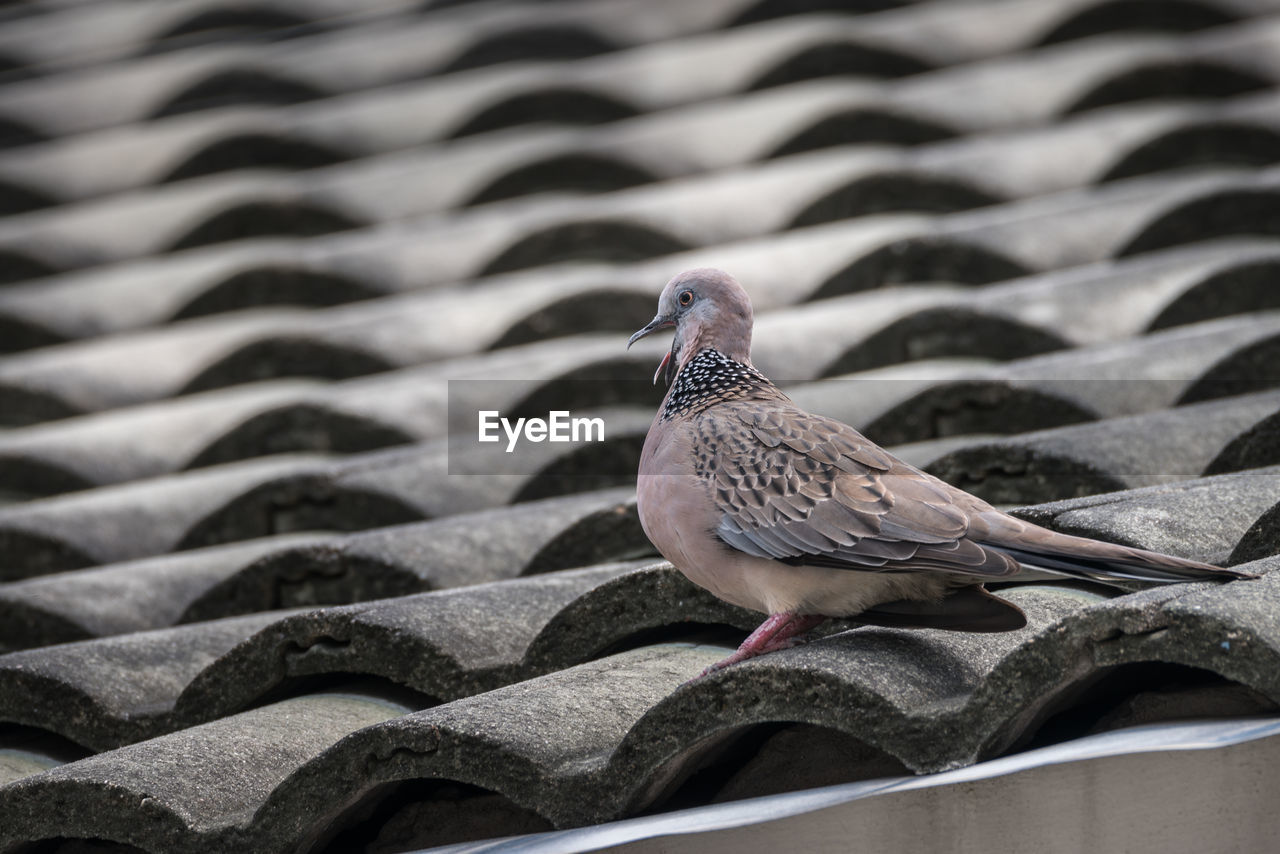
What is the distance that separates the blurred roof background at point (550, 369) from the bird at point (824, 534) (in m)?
0.07

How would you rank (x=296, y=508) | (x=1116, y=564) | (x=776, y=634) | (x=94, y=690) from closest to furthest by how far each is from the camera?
(x=1116, y=564), (x=776, y=634), (x=94, y=690), (x=296, y=508)

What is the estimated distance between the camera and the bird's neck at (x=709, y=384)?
83.4 inches

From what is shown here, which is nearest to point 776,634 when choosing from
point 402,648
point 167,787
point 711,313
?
point 711,313

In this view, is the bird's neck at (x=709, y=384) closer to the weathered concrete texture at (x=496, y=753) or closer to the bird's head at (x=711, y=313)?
the bird's head at (x=711, y=313)

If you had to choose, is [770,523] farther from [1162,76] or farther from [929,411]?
[1162,76]

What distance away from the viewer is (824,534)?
6.13ft

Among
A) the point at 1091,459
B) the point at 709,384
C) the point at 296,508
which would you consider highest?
the point at 709,384

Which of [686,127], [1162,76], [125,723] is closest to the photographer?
[125,723]

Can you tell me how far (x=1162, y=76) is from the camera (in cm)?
463

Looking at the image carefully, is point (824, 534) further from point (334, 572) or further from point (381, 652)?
point (334, 572)

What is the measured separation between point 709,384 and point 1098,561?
0.62 meters

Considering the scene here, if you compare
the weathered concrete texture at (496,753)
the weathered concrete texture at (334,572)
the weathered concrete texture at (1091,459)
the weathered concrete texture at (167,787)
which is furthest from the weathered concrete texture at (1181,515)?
the weathered concrete texture at (167,787)

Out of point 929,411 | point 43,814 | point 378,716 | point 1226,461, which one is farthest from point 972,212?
point 43,814

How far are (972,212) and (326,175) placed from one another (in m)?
2.21
